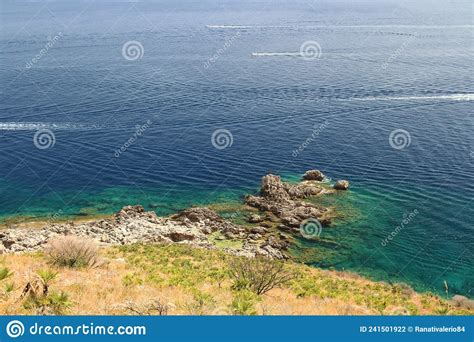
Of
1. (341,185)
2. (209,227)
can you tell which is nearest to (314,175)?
(341,185)

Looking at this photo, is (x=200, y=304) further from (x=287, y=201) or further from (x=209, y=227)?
(x=287, y=201)

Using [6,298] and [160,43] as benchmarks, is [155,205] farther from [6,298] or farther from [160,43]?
[160,43]

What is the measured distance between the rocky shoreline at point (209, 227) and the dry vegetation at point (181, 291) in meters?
8.81

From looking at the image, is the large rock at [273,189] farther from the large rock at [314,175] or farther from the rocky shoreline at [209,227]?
the large rock at [314,175]

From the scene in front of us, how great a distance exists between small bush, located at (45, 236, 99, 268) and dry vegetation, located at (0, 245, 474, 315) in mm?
202

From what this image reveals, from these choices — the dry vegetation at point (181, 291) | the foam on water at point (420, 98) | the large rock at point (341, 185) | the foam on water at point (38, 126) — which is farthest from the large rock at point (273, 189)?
the foam on water at point (420, 98)

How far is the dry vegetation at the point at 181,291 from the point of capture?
58.2 ft

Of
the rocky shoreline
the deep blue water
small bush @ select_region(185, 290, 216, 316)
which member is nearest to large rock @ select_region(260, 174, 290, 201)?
the rocky shoreline

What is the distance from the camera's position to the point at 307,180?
5666 centimetres

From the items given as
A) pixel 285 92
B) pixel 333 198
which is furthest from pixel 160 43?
pixel 333 198

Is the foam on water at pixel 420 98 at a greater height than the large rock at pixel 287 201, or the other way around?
the foam on water at pixel 420 98

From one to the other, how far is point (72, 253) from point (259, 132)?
46283mm

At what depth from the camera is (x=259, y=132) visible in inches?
2749

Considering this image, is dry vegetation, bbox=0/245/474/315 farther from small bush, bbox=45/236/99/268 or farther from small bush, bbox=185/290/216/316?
small bush, bbox=45/236/99/268
